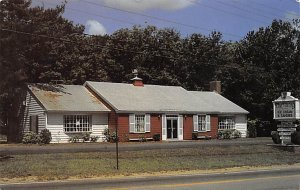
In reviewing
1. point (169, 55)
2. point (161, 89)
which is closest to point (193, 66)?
point (169, 55)

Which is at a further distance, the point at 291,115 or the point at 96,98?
the point at 96,98

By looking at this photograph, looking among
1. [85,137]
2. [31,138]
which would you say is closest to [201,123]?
[85,137]

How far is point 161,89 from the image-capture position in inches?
1784

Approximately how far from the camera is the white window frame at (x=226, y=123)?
151 ft

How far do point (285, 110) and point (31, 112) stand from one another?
59.9 ft

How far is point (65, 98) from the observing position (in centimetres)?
3675

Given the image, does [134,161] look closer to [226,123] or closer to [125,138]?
[125,138]

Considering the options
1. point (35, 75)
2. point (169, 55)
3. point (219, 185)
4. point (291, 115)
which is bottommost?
point (219, 185)

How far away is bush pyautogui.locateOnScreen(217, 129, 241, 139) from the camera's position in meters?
44.4

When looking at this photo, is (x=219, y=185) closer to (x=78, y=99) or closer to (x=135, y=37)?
(x=78, y=99)

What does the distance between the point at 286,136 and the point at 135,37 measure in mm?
28091

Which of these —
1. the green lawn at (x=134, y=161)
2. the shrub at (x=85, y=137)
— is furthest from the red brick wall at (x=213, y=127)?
the green lawn at (x=134, y=161)

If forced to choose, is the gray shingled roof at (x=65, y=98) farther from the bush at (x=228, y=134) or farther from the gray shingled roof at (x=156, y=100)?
the bush at (x=228, y=134)

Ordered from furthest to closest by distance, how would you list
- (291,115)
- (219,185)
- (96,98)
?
1. (96,98)
2. (291,115)
3. (219,185)
